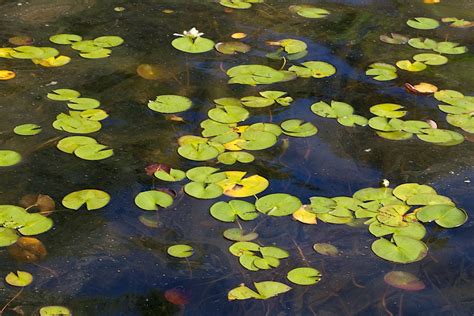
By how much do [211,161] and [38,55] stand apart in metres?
0.95

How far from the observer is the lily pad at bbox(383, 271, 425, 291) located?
197 cm

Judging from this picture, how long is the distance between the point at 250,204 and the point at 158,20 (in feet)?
4.42

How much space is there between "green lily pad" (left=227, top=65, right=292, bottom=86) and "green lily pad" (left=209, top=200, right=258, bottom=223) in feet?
2.45

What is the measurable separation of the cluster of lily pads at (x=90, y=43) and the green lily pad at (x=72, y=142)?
23.5 inches

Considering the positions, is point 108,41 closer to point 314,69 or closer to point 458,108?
point 314,69

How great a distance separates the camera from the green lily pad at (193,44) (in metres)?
3.11

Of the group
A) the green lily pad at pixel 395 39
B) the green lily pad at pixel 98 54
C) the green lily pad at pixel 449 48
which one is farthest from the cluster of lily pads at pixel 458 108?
the green lily pad at pixel 98 54

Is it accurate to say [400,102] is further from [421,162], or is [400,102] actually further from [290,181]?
[290,181]

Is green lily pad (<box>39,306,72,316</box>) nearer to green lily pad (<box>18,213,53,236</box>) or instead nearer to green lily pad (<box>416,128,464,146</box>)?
green lily pad (<box>18,213,53,236</box>)

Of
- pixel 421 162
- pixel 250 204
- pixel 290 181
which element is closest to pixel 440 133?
pixel 421 162

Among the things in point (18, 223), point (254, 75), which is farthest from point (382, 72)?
point (18, 223)

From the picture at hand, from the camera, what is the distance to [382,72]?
297 centimetres

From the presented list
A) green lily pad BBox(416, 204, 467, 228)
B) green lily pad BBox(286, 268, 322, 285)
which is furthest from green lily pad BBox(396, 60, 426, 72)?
green lily pad BBox(286, 268, 322, 285)

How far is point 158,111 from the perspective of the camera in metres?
2.70
